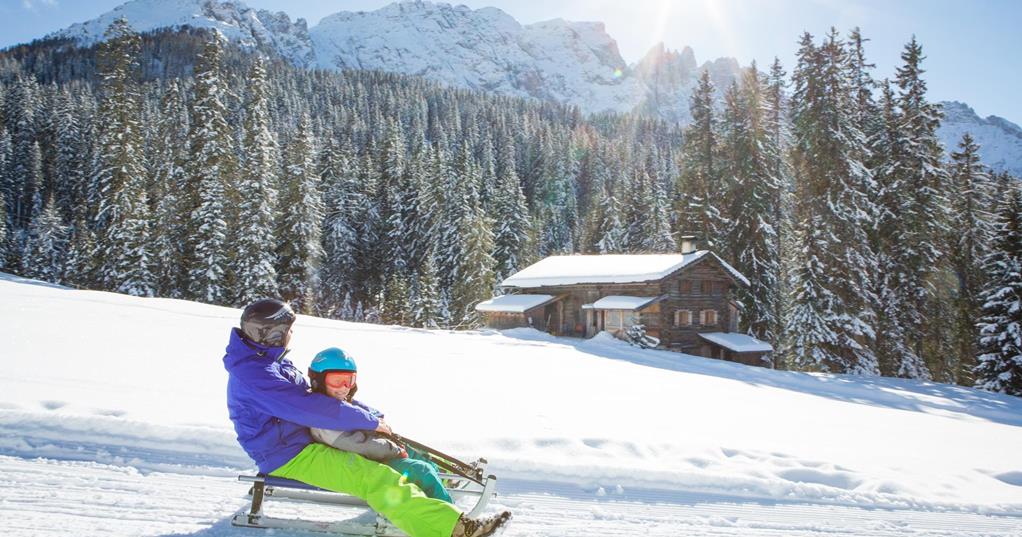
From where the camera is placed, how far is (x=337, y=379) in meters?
4.23

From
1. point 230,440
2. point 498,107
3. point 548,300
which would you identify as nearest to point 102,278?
point 548,300

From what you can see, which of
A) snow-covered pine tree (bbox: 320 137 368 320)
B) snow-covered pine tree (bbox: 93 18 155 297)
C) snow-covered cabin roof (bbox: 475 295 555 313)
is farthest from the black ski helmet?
snow-covered pine tree (bbox: 320 137 368 320)

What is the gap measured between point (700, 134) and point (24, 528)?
124 ft

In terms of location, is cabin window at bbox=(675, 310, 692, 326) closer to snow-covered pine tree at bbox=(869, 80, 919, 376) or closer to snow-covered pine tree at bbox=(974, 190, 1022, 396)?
snow-covered pine tree at bbox=(869, 80, 919, 376)

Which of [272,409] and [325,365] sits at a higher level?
[325,365]

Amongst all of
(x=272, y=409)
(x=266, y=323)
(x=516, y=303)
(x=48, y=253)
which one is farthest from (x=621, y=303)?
(x=48, y=253)

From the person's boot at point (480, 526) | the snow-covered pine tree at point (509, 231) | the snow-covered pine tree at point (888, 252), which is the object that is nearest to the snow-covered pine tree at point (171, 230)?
the snow-covered pine tree at point (509, 231)

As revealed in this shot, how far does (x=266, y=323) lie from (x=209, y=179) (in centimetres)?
3199

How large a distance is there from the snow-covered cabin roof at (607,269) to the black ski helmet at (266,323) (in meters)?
26.3

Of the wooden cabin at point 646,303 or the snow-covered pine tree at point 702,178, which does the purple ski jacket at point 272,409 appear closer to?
the wooden cabin at point 646,303

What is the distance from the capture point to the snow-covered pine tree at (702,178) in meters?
34.7

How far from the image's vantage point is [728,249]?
112 feet

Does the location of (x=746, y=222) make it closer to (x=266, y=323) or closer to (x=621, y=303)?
(x=621, y=303)

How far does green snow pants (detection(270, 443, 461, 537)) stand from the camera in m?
3.72
